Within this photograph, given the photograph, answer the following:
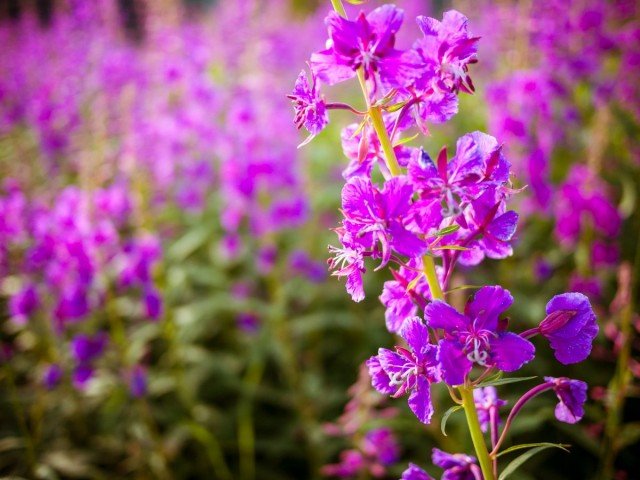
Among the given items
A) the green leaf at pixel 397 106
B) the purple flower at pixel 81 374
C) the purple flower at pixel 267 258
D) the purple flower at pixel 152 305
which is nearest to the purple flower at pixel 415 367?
the green leaf at pixel 397 106

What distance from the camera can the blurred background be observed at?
9.55 feet

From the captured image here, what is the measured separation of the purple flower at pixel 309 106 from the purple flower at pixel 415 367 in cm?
49

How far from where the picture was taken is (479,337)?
995 millimetres

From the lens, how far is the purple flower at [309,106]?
1.07m

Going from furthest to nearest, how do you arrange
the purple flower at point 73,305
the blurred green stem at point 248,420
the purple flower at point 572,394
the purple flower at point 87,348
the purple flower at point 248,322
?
1. the purple flower at point 248,322
2. the blurred green stem at point 248,420
3. the purple flower at point 87,348
4. the purple flower at point 73,305
5. the purple flower at point 572,394

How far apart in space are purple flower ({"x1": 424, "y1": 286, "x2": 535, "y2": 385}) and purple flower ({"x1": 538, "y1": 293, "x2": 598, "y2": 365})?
0.34 feet

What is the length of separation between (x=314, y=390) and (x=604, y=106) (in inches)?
111

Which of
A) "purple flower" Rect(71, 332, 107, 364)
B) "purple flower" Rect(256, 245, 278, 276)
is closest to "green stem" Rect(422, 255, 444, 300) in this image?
"purple flower" Rect(256, 245, 278, 276)

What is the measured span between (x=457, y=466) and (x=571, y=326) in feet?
1.36

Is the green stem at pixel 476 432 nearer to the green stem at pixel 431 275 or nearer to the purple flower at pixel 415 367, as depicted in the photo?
the purple flower at pixel 415 367

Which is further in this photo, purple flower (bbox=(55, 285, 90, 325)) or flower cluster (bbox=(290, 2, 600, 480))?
purple flower (bbox=(55, 285, 90, 325))

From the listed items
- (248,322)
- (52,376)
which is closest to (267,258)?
(248,322)

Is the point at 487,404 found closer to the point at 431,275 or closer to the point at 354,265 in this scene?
the point at 431,275

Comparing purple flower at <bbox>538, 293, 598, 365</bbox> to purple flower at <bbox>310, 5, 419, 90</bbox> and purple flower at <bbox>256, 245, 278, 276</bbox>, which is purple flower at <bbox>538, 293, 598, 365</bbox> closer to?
purple flower at <bbox>310, 5, 419, 90</bbox>
